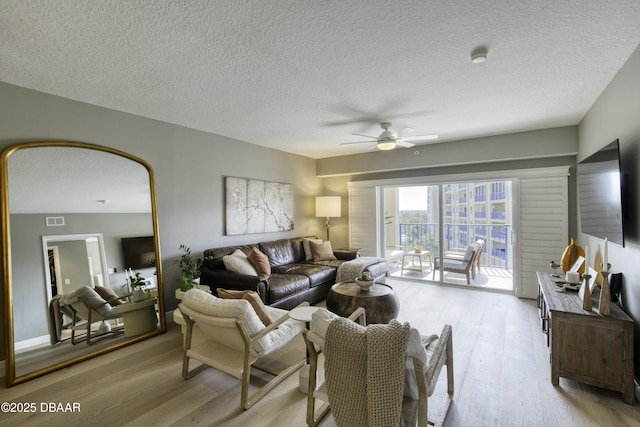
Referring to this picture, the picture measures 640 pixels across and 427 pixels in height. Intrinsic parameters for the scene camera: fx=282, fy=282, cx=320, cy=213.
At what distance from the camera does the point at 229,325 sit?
1.95 metres

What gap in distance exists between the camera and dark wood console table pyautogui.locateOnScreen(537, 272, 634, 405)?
2006 millimetres

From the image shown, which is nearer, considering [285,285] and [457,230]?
[285,285]

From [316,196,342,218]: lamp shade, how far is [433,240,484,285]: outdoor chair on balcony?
7.15 ft

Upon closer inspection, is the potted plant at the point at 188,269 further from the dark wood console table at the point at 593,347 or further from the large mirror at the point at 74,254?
the dark wood console table at the point at 593,347

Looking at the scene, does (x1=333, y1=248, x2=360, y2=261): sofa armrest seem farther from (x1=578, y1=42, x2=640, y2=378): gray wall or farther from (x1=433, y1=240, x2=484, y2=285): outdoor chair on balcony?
(x1=578, y1=42, x2=640, y2=378): gray wall

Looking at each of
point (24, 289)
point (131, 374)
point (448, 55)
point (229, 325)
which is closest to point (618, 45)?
point (448, 55)

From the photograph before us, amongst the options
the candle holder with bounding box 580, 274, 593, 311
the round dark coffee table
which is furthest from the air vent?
the candle holder with bounding box 580, 274, 593, 311

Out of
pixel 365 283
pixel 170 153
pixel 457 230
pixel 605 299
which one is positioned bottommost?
pixel 365 283

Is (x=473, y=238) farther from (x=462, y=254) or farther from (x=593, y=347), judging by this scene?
(x=593, y=347)

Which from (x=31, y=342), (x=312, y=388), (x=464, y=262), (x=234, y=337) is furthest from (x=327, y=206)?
(x=31, y=342)

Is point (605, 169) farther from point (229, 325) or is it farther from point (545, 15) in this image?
point (229, 325)

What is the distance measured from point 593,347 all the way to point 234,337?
2.66 meters

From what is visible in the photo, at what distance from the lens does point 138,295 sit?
321 cm

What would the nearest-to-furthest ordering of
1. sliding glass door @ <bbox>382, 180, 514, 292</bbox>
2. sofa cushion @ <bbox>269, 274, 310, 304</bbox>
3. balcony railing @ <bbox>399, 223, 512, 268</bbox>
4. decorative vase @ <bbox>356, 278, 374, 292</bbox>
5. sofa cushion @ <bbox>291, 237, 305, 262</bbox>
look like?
decorative vase @ <bbox>356, 278, 374, 292</bbox>
sofa cushion @ <bbox>269, 274, 310, 304</bbox>
sofa cushion @ <bbox>291, 237, 305, 262</bbox>
sliding glass door @ <bbox>382, 180, 514, 292</bbox>
balcony railing @ <bbox>399, 223, 512, 268</bbox>
